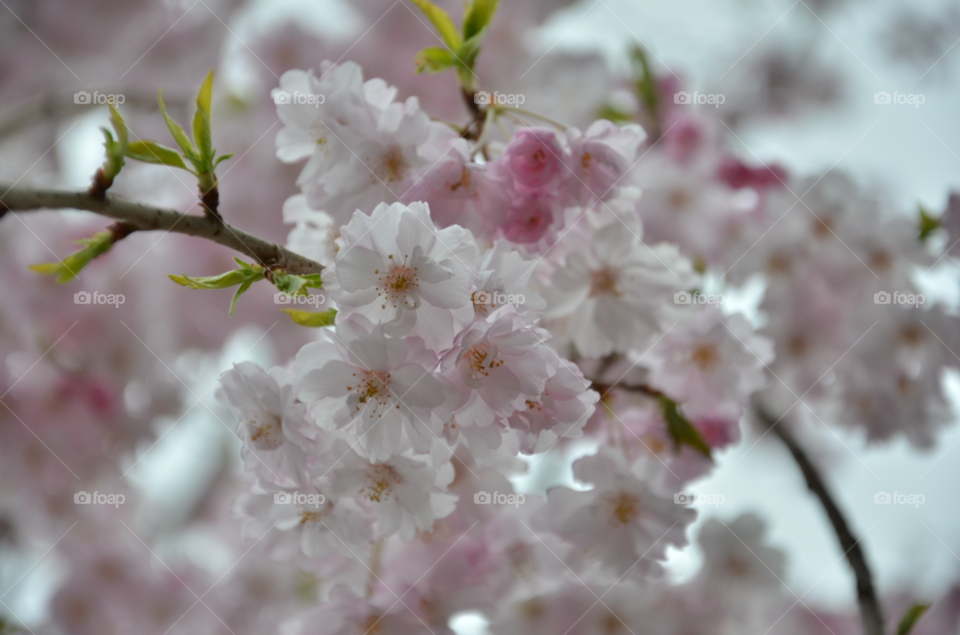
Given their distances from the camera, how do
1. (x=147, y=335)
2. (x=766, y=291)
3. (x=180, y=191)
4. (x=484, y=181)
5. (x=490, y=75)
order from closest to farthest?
(x=484, y=181) < (x=766, y=291) < (x=147, y=335) < (x=180, y=191) < (x=490, y=75)

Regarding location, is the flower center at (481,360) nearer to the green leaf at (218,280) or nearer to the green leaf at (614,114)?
the green leaf at (218,280)

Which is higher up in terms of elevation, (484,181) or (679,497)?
(484,181)

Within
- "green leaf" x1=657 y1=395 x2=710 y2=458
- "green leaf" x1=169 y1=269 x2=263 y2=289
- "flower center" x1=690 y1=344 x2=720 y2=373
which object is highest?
"green leaf" x1=169 y1=269 x2=263 y2=289

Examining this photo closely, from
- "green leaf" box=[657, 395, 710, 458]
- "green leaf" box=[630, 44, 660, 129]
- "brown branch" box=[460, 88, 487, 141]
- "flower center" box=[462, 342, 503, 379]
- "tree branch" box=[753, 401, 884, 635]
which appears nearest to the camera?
"flower center" box=[462, 342, 503, 379]

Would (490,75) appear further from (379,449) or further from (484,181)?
(379,449)

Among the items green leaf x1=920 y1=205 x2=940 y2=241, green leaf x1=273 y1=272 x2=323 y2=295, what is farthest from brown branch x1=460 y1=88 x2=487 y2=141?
green leaf x1=920 y1=205 x2=940 y2=241

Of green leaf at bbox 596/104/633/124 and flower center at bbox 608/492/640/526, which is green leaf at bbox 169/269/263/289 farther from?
green leaf at bbox 596/104/633/124

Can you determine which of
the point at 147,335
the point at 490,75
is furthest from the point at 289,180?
the point at 490,75
